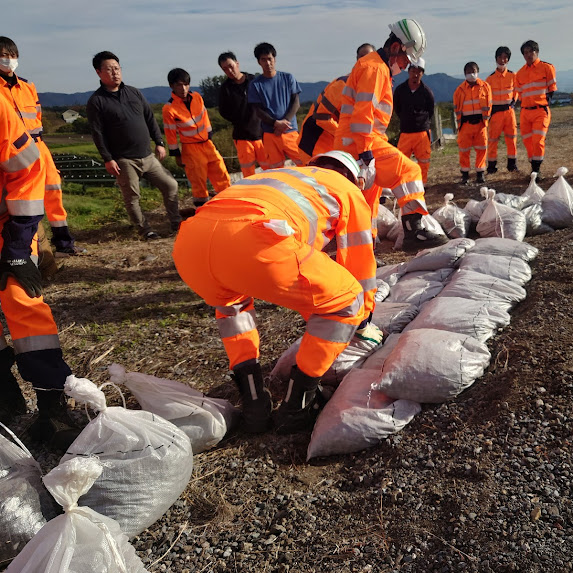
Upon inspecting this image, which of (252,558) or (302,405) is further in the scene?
(302,405)

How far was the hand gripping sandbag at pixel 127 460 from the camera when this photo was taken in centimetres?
179

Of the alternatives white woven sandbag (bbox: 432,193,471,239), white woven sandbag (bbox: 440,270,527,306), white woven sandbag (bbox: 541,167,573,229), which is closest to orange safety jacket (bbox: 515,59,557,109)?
white woven sandbag (bbox: 541,167,573,229)

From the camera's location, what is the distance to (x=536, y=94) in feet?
22.7

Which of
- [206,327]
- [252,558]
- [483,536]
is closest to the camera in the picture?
[483,536]

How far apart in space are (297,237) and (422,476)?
1.02 m

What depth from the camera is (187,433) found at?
7.26ft

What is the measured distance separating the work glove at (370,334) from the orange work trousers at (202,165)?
149 inches

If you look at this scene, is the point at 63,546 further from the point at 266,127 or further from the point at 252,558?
the point at 266,127

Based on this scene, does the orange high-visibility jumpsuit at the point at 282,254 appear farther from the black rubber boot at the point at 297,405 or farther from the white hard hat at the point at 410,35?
the white hard hat at the point at 410,35

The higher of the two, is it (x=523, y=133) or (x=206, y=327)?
(x=523, y=133)

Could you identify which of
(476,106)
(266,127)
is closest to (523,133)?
(476,106)

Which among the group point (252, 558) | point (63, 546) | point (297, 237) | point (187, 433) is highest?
point (297, 237)

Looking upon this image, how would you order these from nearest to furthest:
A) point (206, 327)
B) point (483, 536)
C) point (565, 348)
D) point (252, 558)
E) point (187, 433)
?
point (483, 536) → point (252, 558) → point (187, 433) → point (565, 348) → point (206, 327)

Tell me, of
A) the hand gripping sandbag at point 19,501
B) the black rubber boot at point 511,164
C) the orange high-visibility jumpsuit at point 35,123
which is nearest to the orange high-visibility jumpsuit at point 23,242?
the hand gripping sandbag at point 19,501
